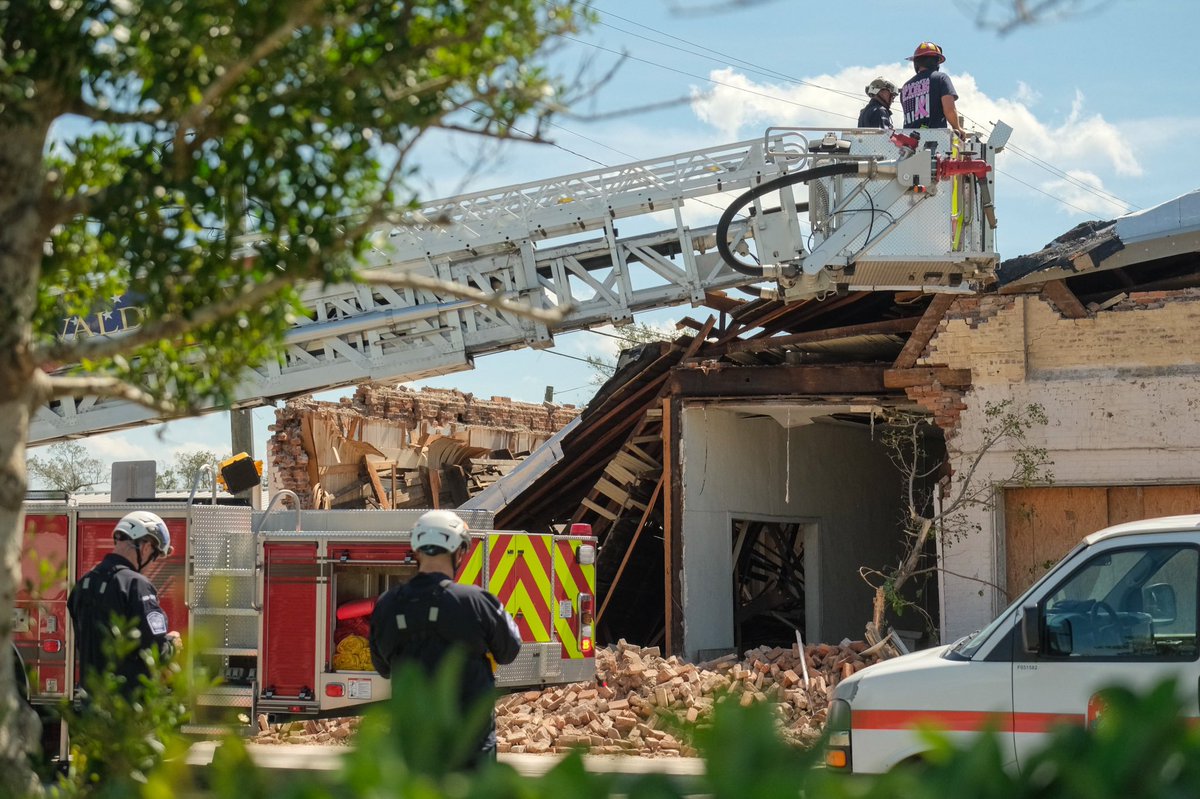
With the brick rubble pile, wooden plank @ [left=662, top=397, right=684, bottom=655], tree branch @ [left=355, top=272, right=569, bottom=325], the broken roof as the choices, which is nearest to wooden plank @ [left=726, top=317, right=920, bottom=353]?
wooden plank @ [left=662, top=397, right=684, bottom=655]

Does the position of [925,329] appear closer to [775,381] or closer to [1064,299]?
[1064,299]

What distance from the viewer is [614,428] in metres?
16.0

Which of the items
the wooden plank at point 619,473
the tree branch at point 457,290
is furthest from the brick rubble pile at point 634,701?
the tree branch at point 457,290

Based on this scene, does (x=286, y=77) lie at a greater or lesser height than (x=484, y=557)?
greater

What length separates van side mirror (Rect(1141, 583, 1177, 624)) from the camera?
6.03 meters

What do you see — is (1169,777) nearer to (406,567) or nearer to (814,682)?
(406,567)

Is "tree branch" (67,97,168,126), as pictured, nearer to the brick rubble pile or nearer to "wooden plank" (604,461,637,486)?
the brick rubble pile

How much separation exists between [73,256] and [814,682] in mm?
8603

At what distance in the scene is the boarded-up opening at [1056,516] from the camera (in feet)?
42.1

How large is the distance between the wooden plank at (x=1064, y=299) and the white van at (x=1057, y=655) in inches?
282

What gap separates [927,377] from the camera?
1355 centimetres

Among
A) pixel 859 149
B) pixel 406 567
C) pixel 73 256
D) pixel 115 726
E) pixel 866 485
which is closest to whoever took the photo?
pixel 115 726

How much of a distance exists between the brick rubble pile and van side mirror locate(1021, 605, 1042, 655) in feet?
13.8

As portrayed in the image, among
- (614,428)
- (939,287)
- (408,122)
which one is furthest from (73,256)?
(614,428)
